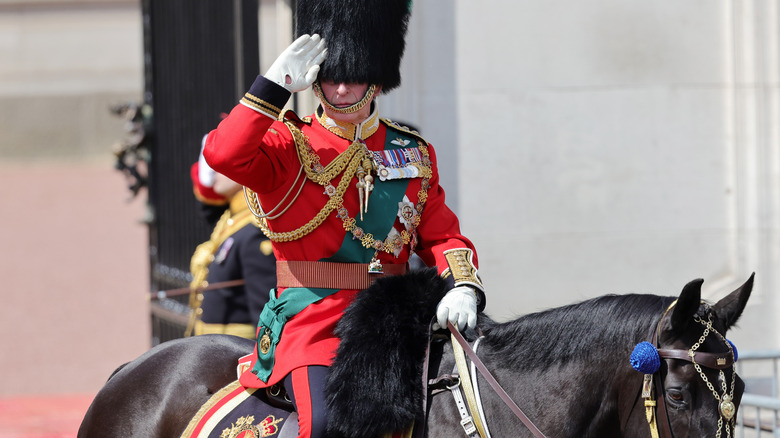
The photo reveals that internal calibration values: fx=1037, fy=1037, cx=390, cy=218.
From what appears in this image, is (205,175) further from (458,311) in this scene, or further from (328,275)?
(458,311)

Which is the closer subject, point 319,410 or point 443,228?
point 319,410

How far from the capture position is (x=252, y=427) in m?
2.75

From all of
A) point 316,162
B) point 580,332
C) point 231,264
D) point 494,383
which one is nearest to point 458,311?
point 494,383

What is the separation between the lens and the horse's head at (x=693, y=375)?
7.31ft

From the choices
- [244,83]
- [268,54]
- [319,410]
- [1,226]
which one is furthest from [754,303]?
[1,226]

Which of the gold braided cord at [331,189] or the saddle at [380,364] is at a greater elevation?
the gold braided cord at [331,189]

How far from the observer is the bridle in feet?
7.32

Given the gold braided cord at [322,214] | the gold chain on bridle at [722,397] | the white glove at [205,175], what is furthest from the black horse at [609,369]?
the white glove at [205,175]

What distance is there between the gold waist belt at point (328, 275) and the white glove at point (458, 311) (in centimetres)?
24

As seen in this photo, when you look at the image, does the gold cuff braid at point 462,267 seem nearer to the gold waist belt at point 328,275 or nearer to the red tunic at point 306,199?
the red tunic at point 306,199

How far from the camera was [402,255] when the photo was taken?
2.79 metres

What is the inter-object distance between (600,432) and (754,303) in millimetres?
3351

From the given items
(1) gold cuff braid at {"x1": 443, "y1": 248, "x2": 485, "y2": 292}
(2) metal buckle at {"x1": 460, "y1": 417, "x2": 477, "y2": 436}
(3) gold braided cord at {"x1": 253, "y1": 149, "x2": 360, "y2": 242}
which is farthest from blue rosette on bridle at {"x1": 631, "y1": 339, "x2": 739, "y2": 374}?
(3) gold braided cord at {"x1": 253, "y1": 149, "x2": 360, "y2": 242}

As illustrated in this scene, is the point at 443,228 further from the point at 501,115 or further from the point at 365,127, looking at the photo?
the point at 501,115
